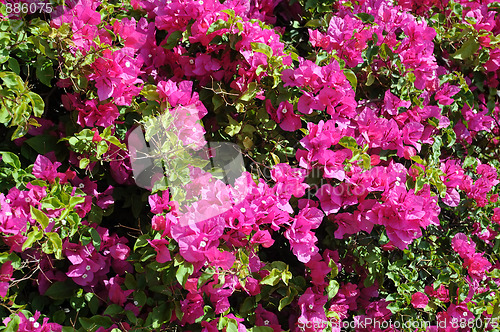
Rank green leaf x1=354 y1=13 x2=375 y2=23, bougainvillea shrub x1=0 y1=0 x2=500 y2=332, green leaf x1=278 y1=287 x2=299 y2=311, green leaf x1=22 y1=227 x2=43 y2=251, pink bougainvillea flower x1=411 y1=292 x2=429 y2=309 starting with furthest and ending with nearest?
green leaf x1=354 y1=13 x2=375 y2=23 → pink bougainvillea flower x1=411 y1=292 x2=429 y2=309 → green leaf x1=278 y1=287 x2=299 y2=311 → bougainvillea shrub x1=0 y1=0 x2=500 y2=332 → green leaf x1=22 y1=227 x2=43 y2=251

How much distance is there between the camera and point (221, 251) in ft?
4.29

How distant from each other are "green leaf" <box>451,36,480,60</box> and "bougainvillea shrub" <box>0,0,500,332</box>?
7.4 inches

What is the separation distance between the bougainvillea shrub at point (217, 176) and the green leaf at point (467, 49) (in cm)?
19

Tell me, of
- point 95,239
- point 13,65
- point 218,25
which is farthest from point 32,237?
point 218,25

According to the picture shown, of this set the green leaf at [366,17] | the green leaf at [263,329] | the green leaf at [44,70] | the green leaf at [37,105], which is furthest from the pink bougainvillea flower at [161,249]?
the green leaf at [366,17]

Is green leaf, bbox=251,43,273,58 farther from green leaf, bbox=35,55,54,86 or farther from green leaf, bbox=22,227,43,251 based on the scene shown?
green leaf, bbox=22,227,43,251

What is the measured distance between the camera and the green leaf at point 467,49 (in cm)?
192

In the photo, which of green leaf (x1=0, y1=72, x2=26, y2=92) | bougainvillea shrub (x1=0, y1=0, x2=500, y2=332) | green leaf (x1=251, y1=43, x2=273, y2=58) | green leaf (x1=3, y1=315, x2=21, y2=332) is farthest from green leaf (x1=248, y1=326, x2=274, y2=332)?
green leaf (x1=0, y1=72, x2=26, y2=92)

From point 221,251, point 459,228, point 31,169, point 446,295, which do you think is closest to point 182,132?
point 221,251

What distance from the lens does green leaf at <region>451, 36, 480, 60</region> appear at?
75.5 inches

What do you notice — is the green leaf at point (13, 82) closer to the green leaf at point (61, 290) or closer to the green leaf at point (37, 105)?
the green leaf at point (37, 105)

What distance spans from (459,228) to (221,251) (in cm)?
117

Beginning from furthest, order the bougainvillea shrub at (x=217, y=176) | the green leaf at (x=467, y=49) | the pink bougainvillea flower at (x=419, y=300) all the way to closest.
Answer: the green leaf at (x=467, y=49) → the pink bougainvillea flower at (x=419, y=300) → the bougainvillea shrub at (x=217, y=176)

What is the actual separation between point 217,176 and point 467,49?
45.7 inches
